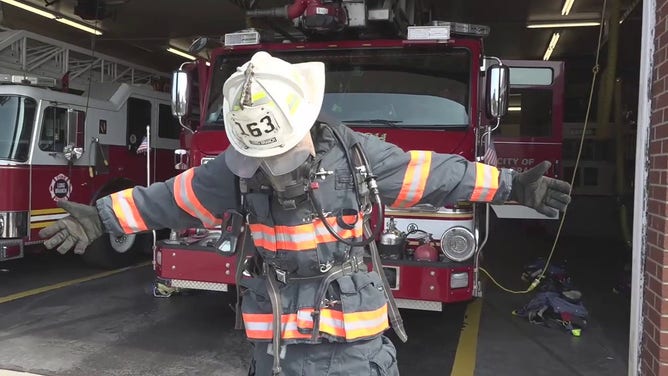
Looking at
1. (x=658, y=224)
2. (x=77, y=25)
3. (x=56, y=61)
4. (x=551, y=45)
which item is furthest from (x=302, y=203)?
(x=551, y=45)

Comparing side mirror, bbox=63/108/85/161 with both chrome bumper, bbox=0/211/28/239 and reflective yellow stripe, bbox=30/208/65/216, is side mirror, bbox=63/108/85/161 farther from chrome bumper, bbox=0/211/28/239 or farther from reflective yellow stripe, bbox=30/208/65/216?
chrome bumper, bbox=0/211/28/239

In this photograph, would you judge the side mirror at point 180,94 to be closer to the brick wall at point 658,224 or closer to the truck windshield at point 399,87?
the truck windshield at point 399,87

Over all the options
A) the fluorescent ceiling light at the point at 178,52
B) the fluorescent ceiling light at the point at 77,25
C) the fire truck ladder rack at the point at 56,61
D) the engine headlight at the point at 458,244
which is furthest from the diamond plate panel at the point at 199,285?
the fluorescent ceiling light at the point at 178,52

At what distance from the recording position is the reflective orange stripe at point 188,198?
7.39 ft

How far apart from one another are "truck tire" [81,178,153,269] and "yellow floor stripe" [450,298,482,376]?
4.48 m

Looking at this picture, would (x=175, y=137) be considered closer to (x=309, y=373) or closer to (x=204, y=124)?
(x=204, y=124)

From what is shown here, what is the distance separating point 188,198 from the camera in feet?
7.39

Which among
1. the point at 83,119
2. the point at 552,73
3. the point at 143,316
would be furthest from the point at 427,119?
the point at 83,119

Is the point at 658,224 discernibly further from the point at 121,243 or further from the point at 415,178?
the point at 121,243

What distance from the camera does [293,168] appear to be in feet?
6.47

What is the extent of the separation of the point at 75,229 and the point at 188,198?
42 centimetres

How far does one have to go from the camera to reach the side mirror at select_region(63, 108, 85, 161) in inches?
271

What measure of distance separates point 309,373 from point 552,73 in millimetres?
6432

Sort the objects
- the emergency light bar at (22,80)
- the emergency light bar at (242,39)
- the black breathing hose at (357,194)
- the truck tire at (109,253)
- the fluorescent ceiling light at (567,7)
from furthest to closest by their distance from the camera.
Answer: the fluorescent ceiling light at (567,7)
the truck tire at (109,253)
the emergency light bar at (22,80)
the emergency light bar at (242,39)
the black breathing hose at (357,194)
